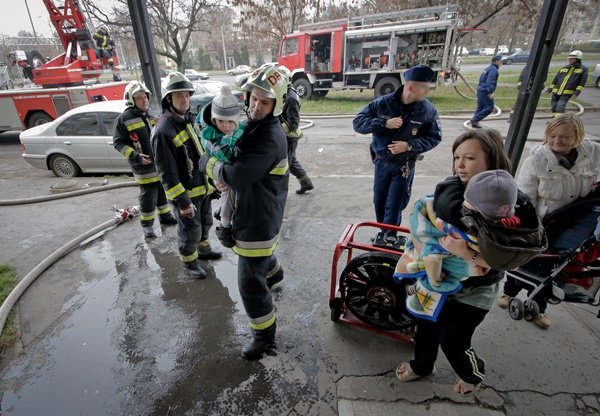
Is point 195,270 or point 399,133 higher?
point 399,133

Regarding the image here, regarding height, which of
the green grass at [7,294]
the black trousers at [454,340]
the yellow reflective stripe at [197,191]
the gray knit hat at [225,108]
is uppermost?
the gray knit hat at [225,108]

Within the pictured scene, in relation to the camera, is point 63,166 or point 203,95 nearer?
point 63,166

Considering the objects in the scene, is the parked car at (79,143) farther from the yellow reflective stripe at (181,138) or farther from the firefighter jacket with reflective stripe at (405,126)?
the firefighter jacket with reflective stripe at (405,126)

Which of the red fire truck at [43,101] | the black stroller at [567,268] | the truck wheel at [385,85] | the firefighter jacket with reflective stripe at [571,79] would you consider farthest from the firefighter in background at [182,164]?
the truck wheel at [385,85]

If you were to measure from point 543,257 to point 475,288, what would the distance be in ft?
3.37

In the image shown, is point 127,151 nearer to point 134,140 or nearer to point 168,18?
point 134,140

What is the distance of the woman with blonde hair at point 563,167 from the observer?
229cm

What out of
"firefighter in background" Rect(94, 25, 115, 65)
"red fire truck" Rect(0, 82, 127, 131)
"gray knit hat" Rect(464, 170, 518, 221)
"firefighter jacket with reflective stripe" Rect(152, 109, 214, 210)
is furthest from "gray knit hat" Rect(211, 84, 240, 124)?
"firefighter in background" Rect(94, 25, 115, 65)

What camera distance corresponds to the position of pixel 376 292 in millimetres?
2490

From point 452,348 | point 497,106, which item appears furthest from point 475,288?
point 497,106

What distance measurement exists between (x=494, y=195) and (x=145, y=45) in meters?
4.09

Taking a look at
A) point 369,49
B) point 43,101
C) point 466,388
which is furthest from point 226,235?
point 369,49

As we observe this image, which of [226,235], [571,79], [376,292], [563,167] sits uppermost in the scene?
[571,79]

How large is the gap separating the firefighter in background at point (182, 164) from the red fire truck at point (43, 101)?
27.6 ft
